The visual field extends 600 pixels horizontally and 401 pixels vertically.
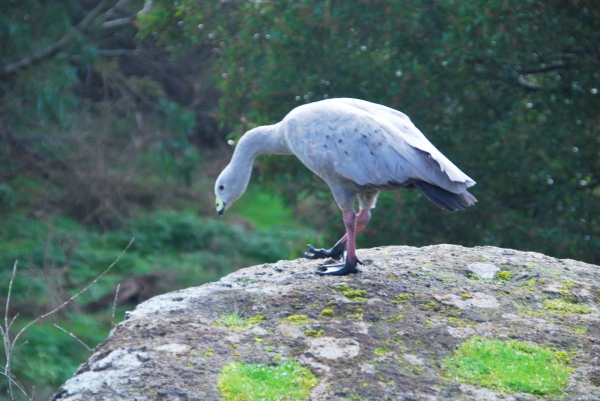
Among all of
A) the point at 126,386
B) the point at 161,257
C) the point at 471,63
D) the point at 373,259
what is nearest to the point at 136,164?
the point at 161,257

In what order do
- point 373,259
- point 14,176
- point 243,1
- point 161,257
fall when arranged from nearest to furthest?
point 373,259 → point 243,1 → point 14,176 → point 161,257

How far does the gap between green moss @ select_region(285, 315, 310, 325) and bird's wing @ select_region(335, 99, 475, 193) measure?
2.92ft

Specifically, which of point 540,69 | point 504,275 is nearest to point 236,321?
point 504,275

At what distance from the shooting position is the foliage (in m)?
7.93

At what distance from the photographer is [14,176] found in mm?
10977

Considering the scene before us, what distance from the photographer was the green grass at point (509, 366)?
348 centimetres

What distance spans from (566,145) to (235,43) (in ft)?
12.3

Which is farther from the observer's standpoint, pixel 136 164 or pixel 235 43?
pixel 136 164

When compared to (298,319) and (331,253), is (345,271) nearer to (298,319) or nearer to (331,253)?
(331,253)

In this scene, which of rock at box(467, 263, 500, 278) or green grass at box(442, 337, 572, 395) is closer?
green grass at box(442, 337, 572, 395)

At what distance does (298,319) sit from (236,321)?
317 mm

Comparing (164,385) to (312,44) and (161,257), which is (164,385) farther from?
(161,257)

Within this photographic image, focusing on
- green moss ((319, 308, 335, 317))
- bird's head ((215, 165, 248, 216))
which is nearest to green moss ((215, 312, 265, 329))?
green moss ((319, 308, 335, 317))

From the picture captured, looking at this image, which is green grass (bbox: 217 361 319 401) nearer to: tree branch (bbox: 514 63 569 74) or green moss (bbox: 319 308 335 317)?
green moss (bbox: 319 308 335 317)
